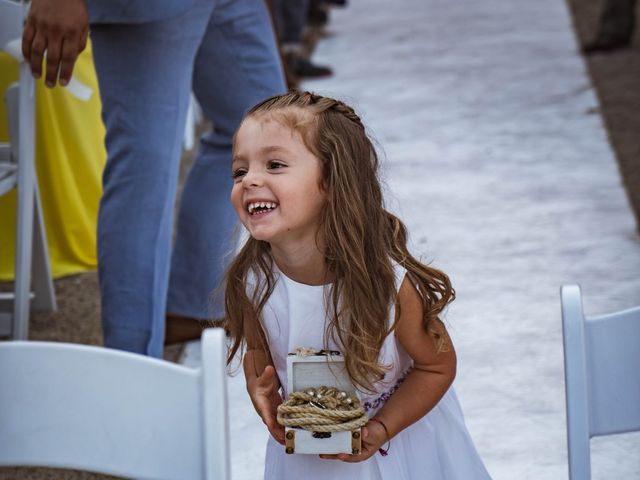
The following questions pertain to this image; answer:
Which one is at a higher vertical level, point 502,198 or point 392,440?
point 392,440

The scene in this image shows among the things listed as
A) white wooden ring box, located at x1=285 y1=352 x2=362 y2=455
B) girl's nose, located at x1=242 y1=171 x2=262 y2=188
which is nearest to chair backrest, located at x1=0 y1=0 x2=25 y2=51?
girl's nose, located at x1=242 y1=171 x2=262 y2=188

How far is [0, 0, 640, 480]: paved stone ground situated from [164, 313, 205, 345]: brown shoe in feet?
0.73

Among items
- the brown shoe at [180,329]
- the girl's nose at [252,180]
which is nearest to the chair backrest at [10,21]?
the brown shoe at [180,329]

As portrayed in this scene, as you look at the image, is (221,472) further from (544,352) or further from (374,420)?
(544,352)

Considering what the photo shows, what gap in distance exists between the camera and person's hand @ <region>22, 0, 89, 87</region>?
2379 millimetres

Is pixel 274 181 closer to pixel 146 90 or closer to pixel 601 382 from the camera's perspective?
pixel 601 382

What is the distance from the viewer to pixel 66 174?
388 cm

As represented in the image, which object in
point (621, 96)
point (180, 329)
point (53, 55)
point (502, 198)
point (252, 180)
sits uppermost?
point (252, 180)

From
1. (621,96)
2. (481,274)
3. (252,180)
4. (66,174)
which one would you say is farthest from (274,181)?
(621,96)

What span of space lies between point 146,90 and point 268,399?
3.24ft

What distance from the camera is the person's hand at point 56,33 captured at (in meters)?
2.38

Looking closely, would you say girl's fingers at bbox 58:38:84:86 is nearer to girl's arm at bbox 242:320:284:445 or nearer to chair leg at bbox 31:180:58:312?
girl's arm at bbox 242:320:284:445

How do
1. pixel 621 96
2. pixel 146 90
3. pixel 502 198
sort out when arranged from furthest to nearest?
pixel 621 96 < pixel 502 198 < pixel 146 90

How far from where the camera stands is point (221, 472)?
1.32 m
